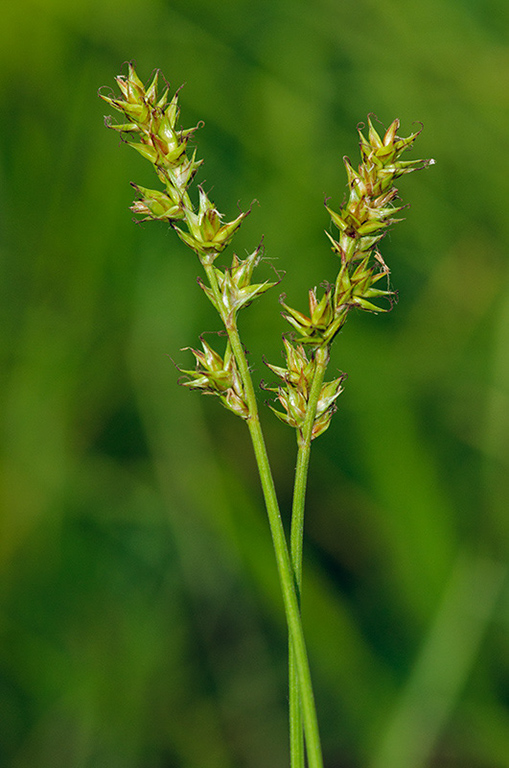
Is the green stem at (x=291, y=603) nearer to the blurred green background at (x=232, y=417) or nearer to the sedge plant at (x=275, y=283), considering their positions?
the sedge plant at (x=275, y=283)

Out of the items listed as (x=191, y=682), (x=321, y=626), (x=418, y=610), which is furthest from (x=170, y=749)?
(x=418, y=610)

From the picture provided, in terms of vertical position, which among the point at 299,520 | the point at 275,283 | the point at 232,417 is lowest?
the point at 232,417

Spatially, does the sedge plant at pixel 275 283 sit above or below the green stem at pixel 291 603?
above

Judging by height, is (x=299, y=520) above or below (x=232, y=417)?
above

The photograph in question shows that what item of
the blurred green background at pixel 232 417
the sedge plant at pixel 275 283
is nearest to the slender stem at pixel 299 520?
the sedge plant at pixel 275 283

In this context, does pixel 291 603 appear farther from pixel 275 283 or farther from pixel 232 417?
pixel 232 417

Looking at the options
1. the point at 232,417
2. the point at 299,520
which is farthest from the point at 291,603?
the point at 232,417

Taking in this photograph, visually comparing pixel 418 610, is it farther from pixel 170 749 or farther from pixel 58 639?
pixel 58 639

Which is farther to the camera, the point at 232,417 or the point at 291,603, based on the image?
the point at 232,417
